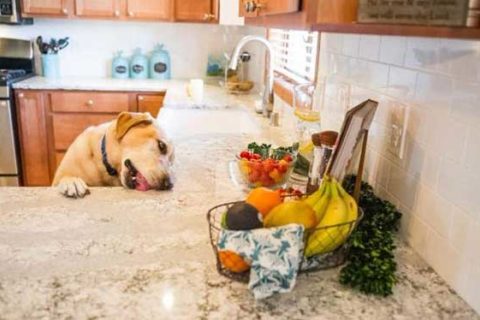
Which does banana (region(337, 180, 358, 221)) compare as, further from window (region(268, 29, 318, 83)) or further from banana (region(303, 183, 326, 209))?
window (region(268, 29, 318, 83))

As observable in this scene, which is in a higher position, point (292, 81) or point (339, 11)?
point (339, 11)

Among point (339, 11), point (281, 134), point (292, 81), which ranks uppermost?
point (339, 11)

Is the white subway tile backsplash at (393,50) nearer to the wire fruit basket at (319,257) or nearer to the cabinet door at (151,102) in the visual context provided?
the wire fruit basket at (319,257)

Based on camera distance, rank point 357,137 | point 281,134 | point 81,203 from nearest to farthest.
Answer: point 357,137
point 81,203
point 281,134

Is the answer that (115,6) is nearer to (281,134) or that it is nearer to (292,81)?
(292,81)

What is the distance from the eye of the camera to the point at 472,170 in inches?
34.5

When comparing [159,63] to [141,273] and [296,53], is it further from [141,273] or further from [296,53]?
[141,273]

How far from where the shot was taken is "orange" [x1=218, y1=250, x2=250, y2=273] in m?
0.89

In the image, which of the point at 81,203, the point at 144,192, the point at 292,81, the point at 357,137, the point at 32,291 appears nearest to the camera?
the point at 32,291

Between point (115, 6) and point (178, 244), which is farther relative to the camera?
point (115, 6)

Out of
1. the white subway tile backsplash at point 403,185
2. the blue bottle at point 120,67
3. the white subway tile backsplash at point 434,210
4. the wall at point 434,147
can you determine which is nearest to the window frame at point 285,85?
the wall at point 434,147

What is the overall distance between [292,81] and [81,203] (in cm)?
161

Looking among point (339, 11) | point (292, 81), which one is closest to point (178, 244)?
point (339, 11)

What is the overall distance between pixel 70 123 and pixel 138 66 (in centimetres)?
80
